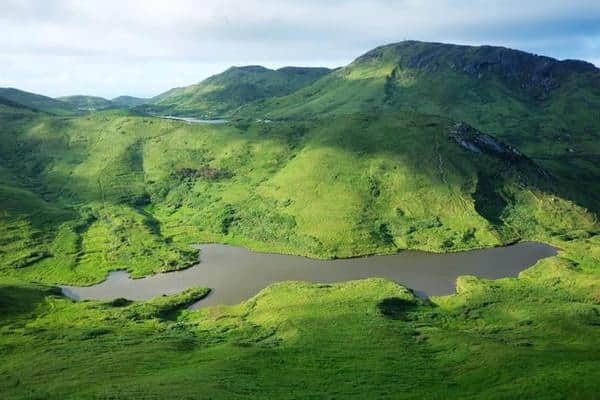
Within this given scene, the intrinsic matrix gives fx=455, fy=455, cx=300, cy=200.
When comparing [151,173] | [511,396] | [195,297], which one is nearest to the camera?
[511,396]

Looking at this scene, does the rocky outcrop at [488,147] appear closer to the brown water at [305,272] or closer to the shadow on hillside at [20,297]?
the brown water at [305,272]

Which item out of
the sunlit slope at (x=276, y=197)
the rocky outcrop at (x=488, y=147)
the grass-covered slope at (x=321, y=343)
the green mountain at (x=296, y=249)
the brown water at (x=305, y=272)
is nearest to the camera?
the grass-covered slope at (x=321, y=343)

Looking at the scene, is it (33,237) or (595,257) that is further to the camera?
(33,237)

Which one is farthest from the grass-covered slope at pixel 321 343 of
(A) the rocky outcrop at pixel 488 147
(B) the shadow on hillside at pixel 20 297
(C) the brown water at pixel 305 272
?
(A) the rocky outcrop at pixel 488 147

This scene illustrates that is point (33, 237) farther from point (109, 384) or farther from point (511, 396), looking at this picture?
point (511, 396)

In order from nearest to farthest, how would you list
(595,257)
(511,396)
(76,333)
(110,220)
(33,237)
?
(511,396) → (76,333) → (595,257) → (33,237) → (110,220)

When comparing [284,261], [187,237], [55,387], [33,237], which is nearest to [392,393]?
[55,387]

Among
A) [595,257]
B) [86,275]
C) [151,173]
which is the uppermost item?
[151,173]

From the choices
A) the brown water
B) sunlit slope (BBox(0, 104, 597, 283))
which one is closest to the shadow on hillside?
the brown water
